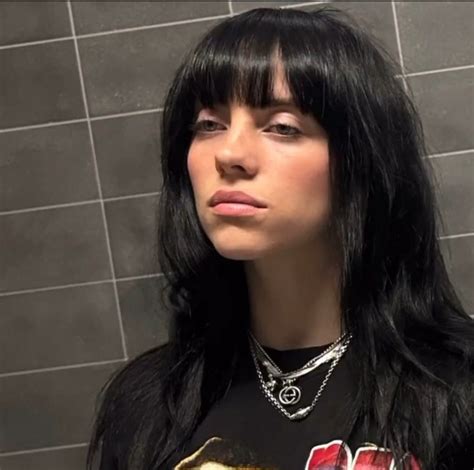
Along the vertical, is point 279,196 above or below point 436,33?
below

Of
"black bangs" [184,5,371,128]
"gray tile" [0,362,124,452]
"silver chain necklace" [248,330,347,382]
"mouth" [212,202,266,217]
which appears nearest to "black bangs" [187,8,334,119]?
"black bangs" [184,5,371,128]

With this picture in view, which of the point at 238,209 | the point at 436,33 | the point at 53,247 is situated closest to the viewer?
the point at 238,209

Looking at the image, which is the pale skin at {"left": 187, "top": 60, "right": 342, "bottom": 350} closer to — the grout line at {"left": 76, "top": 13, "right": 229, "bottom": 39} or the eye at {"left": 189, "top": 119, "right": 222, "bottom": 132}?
the eye at {"left": 189, "top": 119, "right": 222, "bottom": 132}

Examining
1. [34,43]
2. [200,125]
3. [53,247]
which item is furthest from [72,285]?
[200,125]

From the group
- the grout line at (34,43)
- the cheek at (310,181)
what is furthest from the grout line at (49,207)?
the cheek at (310,181)

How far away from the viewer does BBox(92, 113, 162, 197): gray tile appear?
53.5 inches

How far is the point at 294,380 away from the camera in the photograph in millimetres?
885

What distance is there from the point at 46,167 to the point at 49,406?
1.35 ft

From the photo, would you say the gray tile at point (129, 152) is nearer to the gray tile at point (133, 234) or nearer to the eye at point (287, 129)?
the gray tile at point (133, 234)

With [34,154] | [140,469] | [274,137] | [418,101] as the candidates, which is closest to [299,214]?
[274,137]

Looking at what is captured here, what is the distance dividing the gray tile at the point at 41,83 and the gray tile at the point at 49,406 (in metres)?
0.43

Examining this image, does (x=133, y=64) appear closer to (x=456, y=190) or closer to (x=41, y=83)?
(x=41, y=83)

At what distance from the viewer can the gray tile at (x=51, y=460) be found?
1.43 meters

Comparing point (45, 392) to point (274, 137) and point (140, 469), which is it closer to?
point (140, 469)
